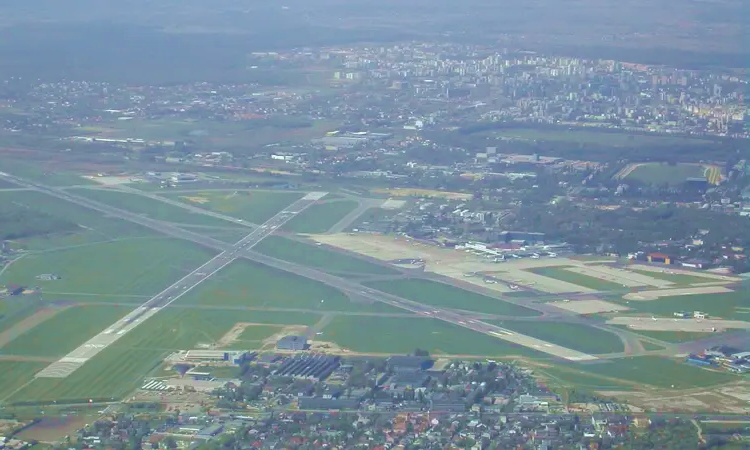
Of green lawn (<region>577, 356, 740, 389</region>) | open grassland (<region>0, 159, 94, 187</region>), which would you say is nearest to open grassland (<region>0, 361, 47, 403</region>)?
green lawn (<region>577, 356, 740, 389</region>)

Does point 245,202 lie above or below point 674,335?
below

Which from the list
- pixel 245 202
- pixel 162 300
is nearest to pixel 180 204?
pixel 245 202

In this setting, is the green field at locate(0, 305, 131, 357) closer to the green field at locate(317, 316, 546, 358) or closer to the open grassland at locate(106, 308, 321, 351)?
the open grassland at locate(106, 308, 321, 351)

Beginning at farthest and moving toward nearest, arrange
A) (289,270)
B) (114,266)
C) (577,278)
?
(114,266) → (289,270) → (577,278)

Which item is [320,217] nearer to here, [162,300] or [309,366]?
[162,300]

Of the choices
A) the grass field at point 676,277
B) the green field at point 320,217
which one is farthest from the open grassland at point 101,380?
the grass field at point 676,277

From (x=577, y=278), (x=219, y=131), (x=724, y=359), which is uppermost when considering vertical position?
(x=724, y=359)

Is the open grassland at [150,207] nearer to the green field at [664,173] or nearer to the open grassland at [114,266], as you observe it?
the open grassland at [114,266]
